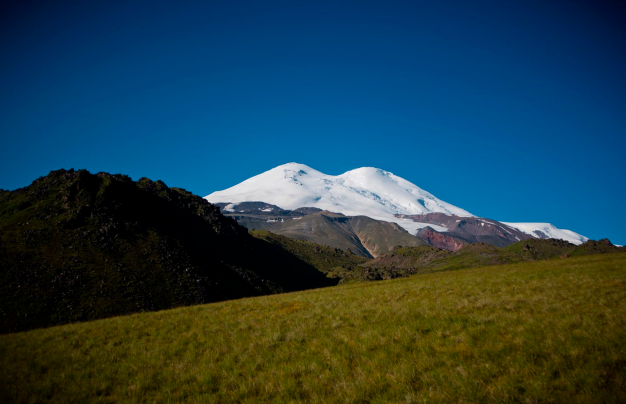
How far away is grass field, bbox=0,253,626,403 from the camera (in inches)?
341

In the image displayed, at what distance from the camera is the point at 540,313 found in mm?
14289

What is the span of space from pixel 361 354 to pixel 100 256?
87491mm

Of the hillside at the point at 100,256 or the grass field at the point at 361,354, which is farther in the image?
the hillside at the point at 100,256

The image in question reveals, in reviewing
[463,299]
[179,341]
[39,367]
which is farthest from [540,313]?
[39,367]

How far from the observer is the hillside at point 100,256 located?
62875 mm

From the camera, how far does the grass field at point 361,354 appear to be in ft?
28.4

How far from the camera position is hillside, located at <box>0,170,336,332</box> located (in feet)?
206

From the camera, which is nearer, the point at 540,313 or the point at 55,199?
the point at 540,313

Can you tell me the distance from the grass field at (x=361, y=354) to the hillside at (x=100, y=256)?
5359 cm

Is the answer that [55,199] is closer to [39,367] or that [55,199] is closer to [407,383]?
[39,367]

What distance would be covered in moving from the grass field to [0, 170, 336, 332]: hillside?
5359 centimetres

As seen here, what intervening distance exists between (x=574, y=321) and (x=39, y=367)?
23.6 meters

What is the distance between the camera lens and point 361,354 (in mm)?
11922

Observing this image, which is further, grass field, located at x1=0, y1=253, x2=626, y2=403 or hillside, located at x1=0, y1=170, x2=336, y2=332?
hillside, located at x1=0, y1=170, x2=336, y2=332
